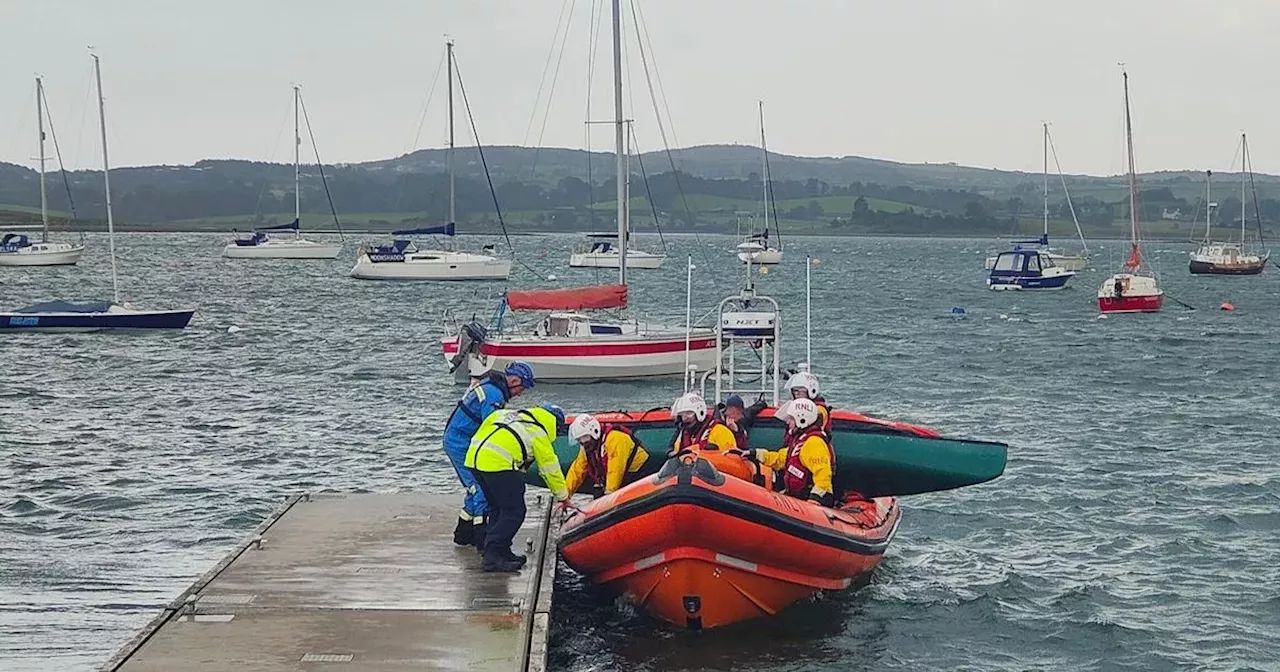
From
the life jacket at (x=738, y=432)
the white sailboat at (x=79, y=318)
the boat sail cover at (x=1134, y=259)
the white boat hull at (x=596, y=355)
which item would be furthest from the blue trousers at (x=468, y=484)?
the boat sail cover at (x=1134, y=259)

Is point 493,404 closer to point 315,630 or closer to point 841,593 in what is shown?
point 315,630

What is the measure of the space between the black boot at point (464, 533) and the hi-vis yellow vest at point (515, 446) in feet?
3.65

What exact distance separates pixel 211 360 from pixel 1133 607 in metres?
29.1

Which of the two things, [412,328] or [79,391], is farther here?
[412,328]

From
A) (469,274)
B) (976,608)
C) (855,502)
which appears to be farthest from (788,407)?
(469,274)

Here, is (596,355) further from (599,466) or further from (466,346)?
(599,466)

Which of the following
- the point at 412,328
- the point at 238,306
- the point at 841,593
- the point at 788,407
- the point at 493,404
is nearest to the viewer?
the point at 493,404

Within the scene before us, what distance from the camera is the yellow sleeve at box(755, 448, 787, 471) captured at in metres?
14.1

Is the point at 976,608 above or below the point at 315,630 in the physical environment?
below

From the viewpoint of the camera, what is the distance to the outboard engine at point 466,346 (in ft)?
103

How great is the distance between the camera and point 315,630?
1085cm

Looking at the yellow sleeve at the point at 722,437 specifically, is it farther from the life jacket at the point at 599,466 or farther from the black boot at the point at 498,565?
the black boot at the point at 498,565

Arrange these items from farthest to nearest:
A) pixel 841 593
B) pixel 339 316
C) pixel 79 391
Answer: pixel 339 316 → pixel 79 391 → pixel 841 593

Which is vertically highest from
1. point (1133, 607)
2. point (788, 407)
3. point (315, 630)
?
point (788, 407)
